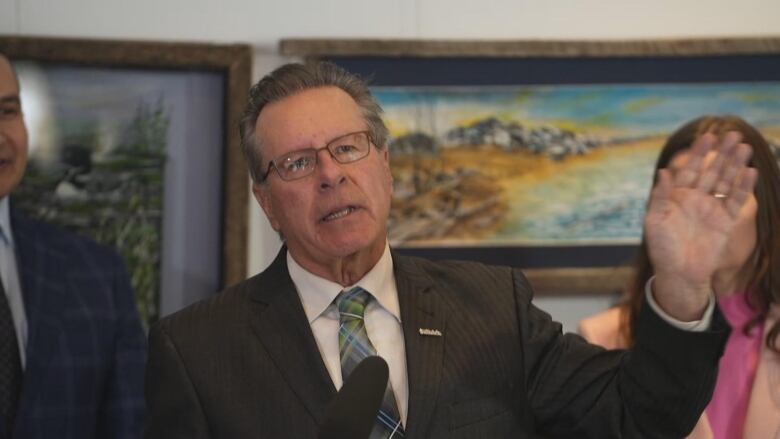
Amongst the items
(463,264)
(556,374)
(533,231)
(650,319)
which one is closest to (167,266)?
(533,231)

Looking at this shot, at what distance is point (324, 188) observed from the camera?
1.82 m

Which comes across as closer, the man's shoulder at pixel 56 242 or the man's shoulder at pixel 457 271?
the man's shoulder at pixel 457 271

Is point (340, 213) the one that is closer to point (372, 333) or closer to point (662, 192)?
point (372, 333)

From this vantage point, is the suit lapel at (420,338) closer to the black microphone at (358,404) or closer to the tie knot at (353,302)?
the tie knot at (353,302)

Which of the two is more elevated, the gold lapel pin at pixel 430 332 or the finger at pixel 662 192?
the finger at pixel 662 192

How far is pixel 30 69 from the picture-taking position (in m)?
2.87

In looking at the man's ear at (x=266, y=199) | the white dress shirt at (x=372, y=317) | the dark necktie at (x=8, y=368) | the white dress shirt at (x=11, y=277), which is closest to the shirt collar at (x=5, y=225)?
the white dress shirt at (x=11, y=277)

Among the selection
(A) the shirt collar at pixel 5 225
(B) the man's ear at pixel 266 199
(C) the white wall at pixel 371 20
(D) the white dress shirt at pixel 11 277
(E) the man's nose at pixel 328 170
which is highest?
(C) the white wall at pixel 371 20

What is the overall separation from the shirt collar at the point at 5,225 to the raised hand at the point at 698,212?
1.57 m

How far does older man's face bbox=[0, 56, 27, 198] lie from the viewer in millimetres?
2469

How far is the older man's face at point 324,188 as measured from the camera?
1807 mm

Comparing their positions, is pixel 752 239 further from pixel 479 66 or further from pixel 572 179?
pixel 479 66

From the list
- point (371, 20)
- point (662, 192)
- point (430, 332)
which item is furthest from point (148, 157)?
point (662, 192)

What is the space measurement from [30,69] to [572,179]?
1519 millimetres
